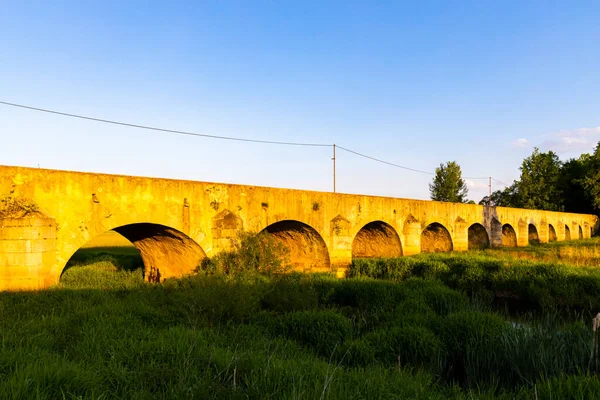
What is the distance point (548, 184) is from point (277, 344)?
51307 millimetres

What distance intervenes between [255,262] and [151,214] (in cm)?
325

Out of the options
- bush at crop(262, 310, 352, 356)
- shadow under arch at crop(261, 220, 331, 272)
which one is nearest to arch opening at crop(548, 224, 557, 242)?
shadow under arch at crop(261, 220, 331, 272)

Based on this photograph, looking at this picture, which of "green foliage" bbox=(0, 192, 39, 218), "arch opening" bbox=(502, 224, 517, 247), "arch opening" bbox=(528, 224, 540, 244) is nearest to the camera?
"green foliage" bbox=(0, 192, 39, 218)

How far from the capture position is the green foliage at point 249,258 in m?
11.3

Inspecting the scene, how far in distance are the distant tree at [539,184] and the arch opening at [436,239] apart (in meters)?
28.2

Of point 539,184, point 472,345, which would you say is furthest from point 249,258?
point 539,184

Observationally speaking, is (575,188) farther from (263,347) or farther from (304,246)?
(263,347)

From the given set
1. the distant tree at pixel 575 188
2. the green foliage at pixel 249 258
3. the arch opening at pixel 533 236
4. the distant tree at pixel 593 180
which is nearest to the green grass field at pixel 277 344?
the green foliage at pixel 249 258

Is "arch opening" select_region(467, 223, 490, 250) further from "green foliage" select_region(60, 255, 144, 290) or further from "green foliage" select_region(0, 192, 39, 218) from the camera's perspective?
"green foliage" select_region(0, 192, 39, 218)

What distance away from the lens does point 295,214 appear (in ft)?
46.9

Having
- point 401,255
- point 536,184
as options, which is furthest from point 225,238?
point 536,184

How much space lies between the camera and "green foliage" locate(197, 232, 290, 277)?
11.3 metres

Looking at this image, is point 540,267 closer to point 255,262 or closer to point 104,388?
point 255,262

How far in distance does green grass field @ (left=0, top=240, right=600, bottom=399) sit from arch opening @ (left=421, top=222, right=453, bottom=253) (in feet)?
37.7
